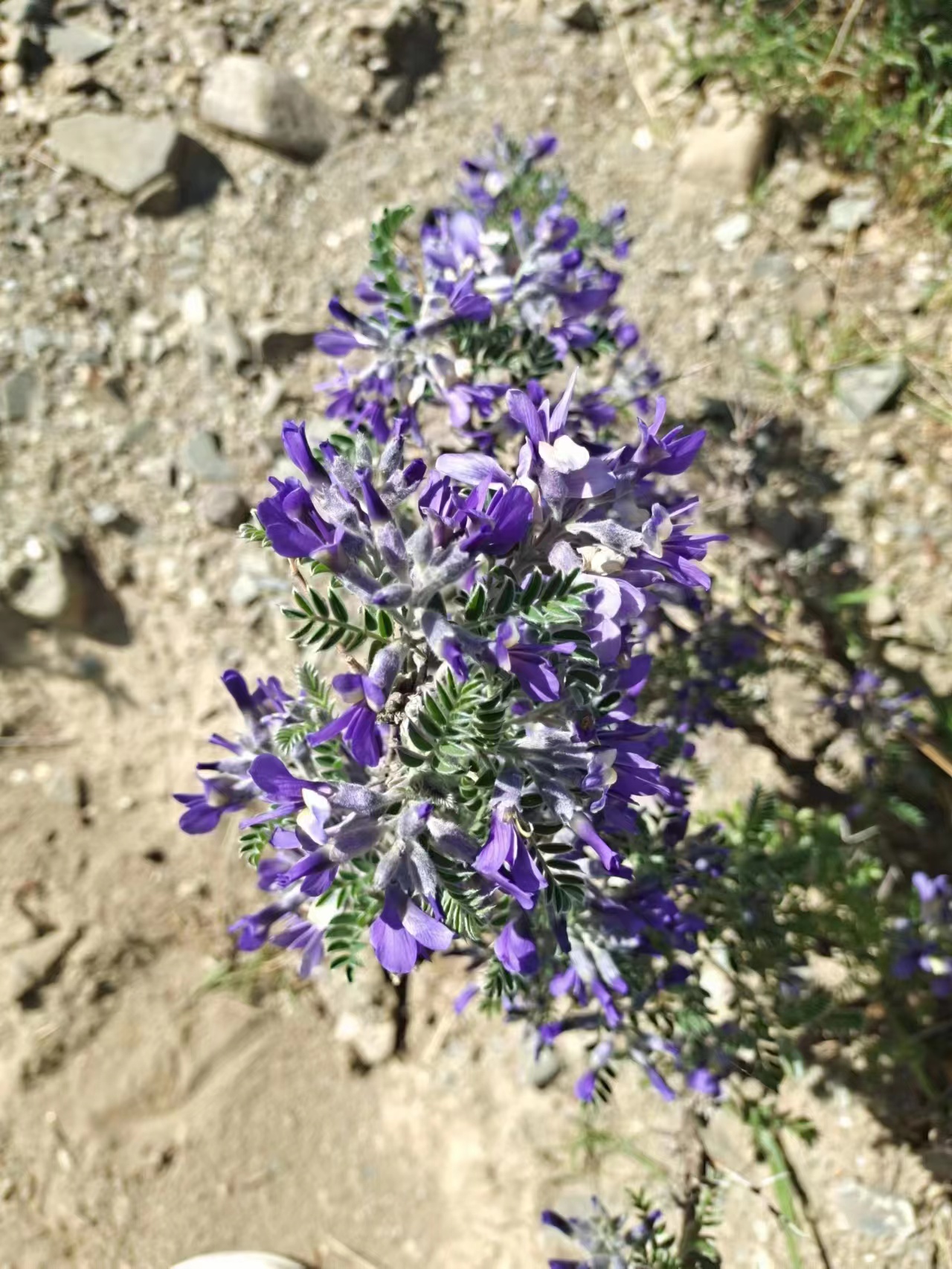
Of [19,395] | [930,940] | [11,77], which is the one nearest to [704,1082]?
[930,940]

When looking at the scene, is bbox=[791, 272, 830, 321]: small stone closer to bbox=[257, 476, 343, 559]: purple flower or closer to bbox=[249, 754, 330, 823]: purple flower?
bbox=[257, 476, 343, 559]: purple flower

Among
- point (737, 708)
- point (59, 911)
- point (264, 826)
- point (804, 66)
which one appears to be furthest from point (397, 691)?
point (804, 66)

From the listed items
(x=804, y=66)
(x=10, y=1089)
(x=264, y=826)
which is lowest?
(x=10, y=1089)

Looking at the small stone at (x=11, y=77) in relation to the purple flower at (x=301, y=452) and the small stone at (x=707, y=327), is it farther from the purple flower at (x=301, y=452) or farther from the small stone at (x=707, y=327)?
the purple flower at (x=301, y=452)

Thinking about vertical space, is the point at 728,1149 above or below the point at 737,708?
below

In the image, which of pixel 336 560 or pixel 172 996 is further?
pixel 172 996

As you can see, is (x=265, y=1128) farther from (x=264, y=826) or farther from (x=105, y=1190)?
(x=264, y=826)
